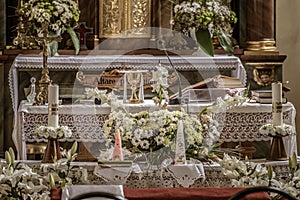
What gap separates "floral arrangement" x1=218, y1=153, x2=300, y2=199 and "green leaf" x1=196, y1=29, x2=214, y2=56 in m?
1.29

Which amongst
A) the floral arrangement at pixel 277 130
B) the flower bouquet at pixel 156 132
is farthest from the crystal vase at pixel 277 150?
the flower bouquet at pixel 156 132

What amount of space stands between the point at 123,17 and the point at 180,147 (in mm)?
4735

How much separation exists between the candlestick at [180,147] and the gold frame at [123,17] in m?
4.62

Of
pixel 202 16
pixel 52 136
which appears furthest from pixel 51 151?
pixel 202 16

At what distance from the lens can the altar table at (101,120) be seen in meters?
5.86

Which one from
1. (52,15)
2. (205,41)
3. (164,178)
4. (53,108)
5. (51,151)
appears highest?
(52,15)

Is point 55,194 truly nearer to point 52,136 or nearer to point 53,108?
point 52,136

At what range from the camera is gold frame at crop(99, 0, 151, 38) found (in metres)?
8.85

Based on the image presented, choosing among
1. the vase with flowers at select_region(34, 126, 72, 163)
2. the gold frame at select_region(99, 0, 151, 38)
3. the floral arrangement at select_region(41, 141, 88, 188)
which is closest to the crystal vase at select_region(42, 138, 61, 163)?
the vase with flowers at select_region(34, 126, 72, 163)

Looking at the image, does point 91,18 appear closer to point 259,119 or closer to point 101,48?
point 101,48

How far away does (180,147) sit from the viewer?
4.29 meters

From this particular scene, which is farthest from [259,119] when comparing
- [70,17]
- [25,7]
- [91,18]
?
[91,18]

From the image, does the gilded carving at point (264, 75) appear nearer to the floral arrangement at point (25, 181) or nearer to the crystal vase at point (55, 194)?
the floral arrangement at point (25, 181)

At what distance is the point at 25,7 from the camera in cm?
624
